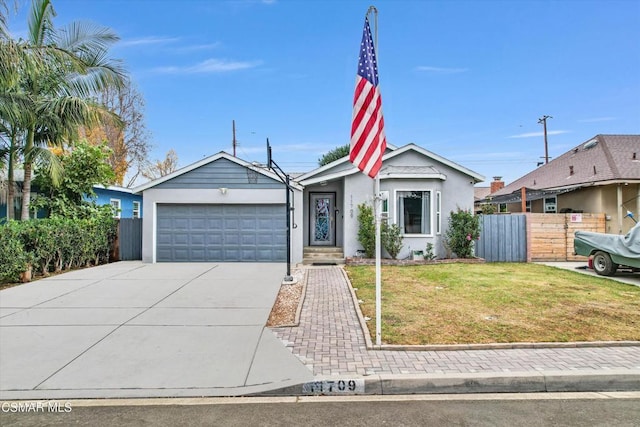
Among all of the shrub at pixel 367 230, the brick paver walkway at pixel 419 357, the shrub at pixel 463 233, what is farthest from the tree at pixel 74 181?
the shrub at pixel 463 233

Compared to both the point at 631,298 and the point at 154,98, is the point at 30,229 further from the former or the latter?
the point at 154,98

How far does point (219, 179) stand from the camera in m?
13.2

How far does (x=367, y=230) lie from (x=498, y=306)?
6.34 m

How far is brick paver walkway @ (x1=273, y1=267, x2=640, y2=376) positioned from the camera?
4.12 meters

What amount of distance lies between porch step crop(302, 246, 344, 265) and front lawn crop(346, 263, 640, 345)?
291 cm

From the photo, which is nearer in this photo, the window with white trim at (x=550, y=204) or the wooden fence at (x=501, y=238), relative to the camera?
the wooden fence at (x=501, y=238)

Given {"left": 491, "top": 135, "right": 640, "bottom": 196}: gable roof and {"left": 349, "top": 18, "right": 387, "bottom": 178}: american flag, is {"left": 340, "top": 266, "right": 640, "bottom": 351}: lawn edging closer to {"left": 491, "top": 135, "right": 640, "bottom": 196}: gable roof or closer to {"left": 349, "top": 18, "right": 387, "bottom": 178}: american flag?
{"left": 349, "top": 18, "right": 387, "bottom": 178}: american flag

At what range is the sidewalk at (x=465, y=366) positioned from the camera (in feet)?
12.6

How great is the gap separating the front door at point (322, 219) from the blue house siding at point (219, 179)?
2.42 m

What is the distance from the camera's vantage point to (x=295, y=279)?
988 cm

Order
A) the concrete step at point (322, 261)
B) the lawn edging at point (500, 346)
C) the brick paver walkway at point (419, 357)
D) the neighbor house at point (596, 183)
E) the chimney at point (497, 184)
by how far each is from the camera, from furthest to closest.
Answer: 1. the chimney at point (497, 184)
2. the neighbor house at point (596, 183)
3. the concrete step at point (322, 261)
4. the lawn edging at point (500, 346)
5. the brick paver walkway at point (419, 357)

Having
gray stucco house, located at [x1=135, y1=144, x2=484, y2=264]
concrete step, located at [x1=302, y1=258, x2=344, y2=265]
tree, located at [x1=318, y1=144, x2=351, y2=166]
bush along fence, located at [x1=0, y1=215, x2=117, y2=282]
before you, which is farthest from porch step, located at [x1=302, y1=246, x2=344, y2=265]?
tree, located at [x1=318, y1=144, x2=351, y2=166]

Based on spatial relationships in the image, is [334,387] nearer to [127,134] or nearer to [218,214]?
[218,214]

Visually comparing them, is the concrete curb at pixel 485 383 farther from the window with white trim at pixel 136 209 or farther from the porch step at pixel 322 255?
the window with white trim at pixel 136 209
